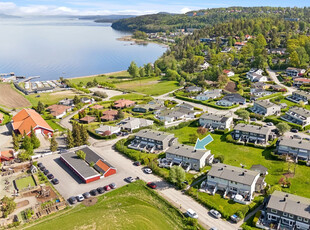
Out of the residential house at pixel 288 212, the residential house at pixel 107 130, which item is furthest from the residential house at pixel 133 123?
the residential house at pixel 288 212

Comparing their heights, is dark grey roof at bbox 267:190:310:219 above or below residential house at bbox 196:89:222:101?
above

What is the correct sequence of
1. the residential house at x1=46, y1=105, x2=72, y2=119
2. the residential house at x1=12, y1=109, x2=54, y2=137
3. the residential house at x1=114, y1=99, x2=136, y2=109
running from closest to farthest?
1. the residential house at x1=12, y1=109, x2=54, y2=137
2. the residential house at x1=46, y1=105, x2=72, y2=119
3. the residential house at x1=114, y1=99, x2=136, y2=109

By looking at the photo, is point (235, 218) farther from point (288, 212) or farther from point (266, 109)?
point (266, 109)

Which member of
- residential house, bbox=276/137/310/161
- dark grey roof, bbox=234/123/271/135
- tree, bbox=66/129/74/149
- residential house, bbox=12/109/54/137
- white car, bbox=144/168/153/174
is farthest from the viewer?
residential house, bbox=12/109/54/137

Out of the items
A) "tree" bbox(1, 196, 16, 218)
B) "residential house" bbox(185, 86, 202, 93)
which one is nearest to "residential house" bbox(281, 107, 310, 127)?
"residential house" bbox(185, 86, 202, 93)

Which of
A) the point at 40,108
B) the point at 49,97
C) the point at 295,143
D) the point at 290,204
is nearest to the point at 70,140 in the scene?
the point at 40,108

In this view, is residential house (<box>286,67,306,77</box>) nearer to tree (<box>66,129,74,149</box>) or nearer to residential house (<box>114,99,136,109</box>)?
residential house (<box>114,99,136,109</box>)

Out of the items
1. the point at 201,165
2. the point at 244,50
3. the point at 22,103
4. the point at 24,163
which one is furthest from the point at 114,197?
the point at 244,50
